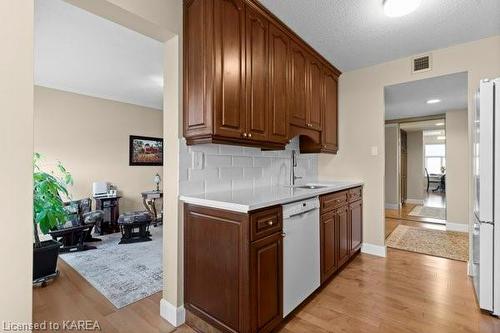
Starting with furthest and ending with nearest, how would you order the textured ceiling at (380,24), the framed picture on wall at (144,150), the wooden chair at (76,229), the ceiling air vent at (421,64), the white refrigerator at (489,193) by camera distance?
the framed picture on wall at (144,150), the wooden chair at (76,229), the ceiling air vent at (421,64), the textured ceiling at (380,24), the white refrigerator at (489,193)

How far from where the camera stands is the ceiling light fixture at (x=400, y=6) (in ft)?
6.14

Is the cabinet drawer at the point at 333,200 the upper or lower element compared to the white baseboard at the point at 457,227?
upper

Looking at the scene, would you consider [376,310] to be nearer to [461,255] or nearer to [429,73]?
[461,255]

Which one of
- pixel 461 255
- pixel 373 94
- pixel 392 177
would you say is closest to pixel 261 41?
pixel 373 94

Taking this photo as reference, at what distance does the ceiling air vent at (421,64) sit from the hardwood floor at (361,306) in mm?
2267

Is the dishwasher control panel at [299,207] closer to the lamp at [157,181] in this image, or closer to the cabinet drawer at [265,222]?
the cabinet drawer at [265,222]

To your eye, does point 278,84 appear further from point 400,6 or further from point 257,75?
point 400,6

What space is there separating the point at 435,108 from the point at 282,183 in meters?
3.59

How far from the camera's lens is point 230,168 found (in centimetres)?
228

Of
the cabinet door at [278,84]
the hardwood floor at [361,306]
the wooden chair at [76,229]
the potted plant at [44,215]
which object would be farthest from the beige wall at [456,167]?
the wooden chair at [76,229]

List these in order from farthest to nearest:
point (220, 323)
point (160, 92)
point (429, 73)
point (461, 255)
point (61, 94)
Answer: point (160, 92) → point (61, 94) → point (461, 255) → point (429, 73) → point (220, 323)

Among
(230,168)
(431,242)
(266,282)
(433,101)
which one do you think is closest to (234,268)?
(266,282)

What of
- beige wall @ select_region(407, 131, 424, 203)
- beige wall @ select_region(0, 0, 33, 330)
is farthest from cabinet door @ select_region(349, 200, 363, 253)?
beige wall @ select_region(407, 131, 424, 203)

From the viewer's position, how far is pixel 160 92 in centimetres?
434
